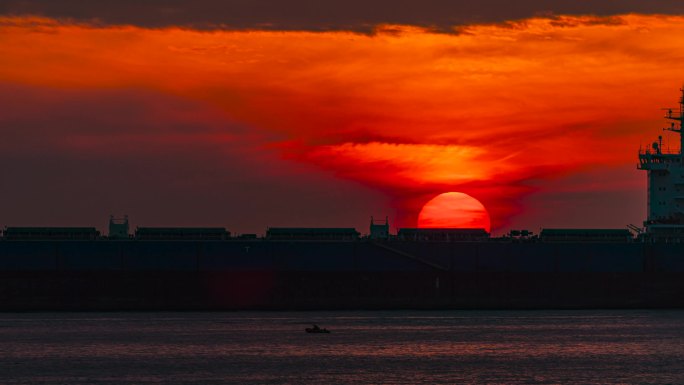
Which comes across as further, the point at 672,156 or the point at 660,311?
the point at 672,156

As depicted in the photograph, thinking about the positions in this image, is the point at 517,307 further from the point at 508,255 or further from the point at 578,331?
the point at 578,331

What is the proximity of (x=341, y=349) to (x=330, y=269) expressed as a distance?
3391cm

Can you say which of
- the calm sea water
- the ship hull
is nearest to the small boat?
the calm sea water

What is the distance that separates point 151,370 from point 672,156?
76.4 m

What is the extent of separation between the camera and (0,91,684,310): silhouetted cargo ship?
113 m

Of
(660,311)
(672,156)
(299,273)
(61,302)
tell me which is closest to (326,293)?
(299,273)

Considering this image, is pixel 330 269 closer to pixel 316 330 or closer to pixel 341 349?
pixel 316 330

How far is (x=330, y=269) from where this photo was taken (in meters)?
116

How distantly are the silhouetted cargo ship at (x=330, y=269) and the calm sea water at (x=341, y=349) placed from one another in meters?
2.27

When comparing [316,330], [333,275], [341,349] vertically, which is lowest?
[341,349]

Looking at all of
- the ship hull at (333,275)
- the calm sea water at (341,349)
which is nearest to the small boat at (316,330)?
the calm sea water at (341,349)

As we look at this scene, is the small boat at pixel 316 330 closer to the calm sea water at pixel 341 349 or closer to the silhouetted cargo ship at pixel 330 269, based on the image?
the calm sea water at pixel 341 349

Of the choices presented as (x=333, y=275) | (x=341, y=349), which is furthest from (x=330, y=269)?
(x=341, y=349)

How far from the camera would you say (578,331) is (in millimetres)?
98562
